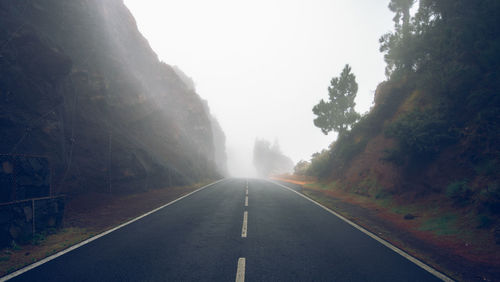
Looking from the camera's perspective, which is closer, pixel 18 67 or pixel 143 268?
pixel 143 268

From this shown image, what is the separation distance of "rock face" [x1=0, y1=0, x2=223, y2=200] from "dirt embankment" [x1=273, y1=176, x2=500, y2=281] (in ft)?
42.7

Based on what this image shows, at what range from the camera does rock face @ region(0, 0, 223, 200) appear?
9750 millimetres

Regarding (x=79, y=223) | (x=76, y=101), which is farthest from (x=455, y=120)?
(x=76, y=101)

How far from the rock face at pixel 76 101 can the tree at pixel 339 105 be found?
18.4 m

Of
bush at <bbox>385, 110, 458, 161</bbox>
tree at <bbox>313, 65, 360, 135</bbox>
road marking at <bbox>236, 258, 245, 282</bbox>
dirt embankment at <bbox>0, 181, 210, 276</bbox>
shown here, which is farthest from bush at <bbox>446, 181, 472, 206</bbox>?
tree at <bbox>313, 65, 360, 135</bbox>

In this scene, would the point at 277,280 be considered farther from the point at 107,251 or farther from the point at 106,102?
the point at 106,102

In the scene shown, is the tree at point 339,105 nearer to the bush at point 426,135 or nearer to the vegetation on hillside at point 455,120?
the vegetation on hillside at point 455,120

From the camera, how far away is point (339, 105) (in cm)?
2852

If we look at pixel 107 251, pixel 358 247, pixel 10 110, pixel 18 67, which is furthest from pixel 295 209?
pixel 18 67

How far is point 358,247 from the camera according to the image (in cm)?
555

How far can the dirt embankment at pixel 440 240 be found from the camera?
4.63 m

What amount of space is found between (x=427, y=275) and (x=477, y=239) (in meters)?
3.54

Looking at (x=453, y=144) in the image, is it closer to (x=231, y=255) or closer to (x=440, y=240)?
(x=440, y=240)

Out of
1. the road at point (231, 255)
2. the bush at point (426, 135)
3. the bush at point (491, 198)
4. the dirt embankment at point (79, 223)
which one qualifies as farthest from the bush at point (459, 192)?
the dirt embankment at point (79, 223)
